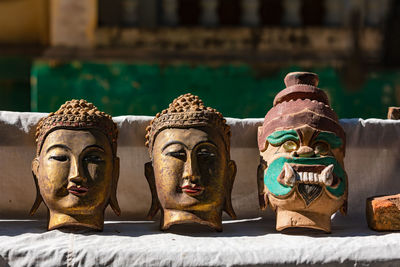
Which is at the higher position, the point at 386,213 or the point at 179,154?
the point at 179,154

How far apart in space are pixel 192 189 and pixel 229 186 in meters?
0.26

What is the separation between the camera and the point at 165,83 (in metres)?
4.36

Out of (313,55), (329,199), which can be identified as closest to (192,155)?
(329,199)

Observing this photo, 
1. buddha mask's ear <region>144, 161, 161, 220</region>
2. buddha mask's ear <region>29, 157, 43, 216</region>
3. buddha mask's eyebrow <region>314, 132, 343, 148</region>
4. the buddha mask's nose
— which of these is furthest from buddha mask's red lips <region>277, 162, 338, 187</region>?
buddha mask's ear <region>29, 157, 43, 216</region>

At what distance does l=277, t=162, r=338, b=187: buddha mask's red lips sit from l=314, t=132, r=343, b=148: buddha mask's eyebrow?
12 centimetres

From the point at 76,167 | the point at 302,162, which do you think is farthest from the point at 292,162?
the point at 76,167

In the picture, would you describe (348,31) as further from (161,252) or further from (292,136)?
(161,252)

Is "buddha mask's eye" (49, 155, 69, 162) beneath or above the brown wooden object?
above

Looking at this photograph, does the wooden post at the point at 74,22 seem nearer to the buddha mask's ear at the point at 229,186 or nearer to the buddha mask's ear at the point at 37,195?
the buddha mask's ear at the point at 37,195

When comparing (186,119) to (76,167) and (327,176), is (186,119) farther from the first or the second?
(327,176)

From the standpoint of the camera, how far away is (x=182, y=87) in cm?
437

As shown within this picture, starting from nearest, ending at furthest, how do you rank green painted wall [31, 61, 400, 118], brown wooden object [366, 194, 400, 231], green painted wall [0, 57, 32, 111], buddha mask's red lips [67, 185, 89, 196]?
1. buddha mask's red lips [67, 185, 89, 196]
2. brown wooden object [366, 194, 400, 231]
3. green painted wall [31, 61, 400, 118]
4. green painted wall [0, 57, 32, 111]

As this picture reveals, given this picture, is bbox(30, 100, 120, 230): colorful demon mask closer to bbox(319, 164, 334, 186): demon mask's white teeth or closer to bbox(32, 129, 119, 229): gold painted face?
bbox(32, 129, 119, 229): gold painted face

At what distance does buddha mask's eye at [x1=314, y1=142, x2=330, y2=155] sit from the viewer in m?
2.30
